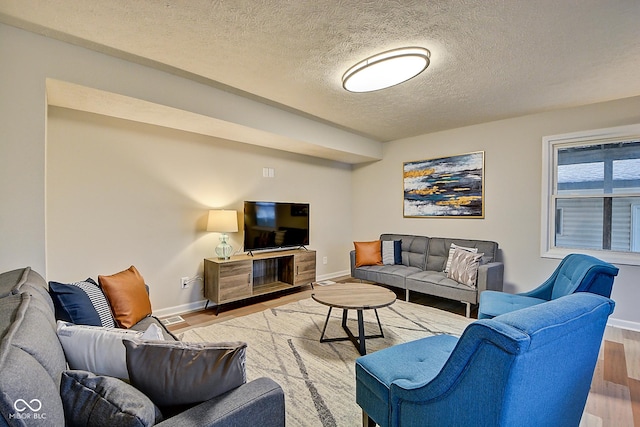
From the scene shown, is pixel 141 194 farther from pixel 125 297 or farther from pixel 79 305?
pixel 79 305

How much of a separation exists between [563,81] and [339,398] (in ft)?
11.1

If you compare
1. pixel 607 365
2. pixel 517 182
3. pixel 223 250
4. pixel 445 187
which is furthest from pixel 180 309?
pixel 517 182

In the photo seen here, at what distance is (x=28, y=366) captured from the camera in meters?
0.76

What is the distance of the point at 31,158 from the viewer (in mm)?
2090

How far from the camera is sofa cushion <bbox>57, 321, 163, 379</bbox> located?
110 cm

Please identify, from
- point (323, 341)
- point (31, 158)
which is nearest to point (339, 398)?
point (323, 341)

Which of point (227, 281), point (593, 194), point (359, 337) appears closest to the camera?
point (359, 337)

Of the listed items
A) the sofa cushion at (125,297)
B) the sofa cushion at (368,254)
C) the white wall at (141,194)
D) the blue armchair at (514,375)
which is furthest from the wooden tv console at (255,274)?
the blue armchair at (514,375)

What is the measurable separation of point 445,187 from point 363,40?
9.86ft

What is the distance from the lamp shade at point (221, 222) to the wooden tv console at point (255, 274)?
0.39m

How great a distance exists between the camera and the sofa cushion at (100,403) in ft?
2.67

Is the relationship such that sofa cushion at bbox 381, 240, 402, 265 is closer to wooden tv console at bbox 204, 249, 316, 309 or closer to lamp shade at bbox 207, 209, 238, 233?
wooden tv console at bbox 204, 249, 316, 309

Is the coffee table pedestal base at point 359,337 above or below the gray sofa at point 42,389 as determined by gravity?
below

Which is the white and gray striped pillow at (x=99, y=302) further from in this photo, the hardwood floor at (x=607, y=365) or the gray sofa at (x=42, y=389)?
the hardwood floor at (x=607, y=365)
